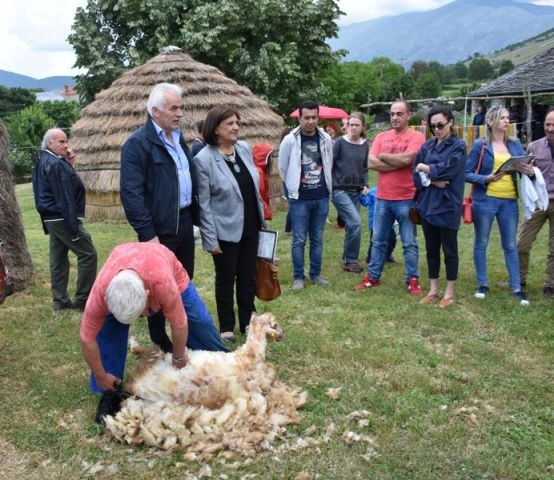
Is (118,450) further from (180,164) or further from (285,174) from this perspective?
(285,174)

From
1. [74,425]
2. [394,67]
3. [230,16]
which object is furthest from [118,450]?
[394,67]

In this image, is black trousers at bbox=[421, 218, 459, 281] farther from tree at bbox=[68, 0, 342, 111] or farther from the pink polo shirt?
tree at bbox=[68, 0, 342, 111]

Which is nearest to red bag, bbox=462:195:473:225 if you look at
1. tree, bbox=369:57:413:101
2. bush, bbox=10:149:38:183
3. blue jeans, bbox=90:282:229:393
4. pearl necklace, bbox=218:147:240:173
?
pearl necklace, bbox=218:147:240:173

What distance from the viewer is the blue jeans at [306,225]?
604cm

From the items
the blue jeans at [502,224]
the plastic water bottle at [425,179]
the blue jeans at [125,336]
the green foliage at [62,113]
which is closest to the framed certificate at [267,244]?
the blue jeans at [125,336]

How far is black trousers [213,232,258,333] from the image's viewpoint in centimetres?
449

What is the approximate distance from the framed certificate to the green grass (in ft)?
2.43

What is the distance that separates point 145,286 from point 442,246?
340 centimetres

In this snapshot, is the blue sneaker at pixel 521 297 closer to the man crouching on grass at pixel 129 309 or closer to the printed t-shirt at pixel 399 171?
the printed t-shirt at pixel 399 171

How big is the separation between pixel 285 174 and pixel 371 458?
360 centimetres

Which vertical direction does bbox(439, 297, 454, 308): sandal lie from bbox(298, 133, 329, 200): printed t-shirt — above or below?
below

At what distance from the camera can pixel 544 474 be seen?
288 cm

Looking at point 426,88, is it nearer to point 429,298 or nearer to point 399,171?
point 399,171

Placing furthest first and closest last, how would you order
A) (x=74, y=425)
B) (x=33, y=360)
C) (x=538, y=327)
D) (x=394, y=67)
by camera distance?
1. (x=394, y=67)
2. (x=538, y=327)
3. (x=33, y=360)
4. (x=74, y=425)
